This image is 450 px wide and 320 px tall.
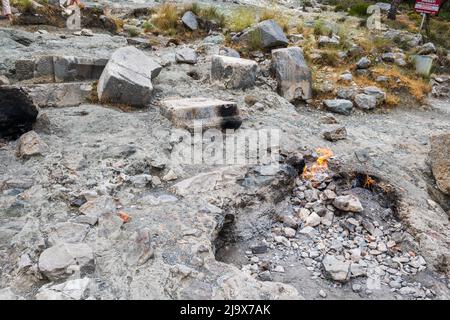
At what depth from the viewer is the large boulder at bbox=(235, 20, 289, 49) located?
803cm

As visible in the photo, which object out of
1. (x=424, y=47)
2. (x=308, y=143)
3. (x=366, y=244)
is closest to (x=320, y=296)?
(x=366, y=244)

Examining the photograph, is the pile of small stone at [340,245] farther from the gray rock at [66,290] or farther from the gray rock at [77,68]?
the gray rock at [77,68]

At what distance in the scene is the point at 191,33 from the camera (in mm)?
9227

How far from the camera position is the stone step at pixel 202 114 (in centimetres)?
502

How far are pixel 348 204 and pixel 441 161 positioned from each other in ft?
4.51

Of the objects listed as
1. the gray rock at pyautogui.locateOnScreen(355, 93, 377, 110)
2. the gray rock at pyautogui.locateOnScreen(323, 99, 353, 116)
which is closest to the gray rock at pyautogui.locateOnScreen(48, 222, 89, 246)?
the gray rock at pyautogui.locateOnScreen(323, 99, 353, 116)

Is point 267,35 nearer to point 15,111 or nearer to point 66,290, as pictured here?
point 15,111

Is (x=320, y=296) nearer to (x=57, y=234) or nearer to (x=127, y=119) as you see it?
(x=57, y=234)

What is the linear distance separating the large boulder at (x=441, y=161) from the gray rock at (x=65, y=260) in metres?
3.74

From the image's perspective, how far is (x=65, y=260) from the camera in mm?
2830

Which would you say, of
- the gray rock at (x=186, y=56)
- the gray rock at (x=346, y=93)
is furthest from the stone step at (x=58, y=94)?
the gray rock at (x=346, y=93)

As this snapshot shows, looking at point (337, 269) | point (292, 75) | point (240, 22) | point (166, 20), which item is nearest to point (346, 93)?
point (292, 75)
